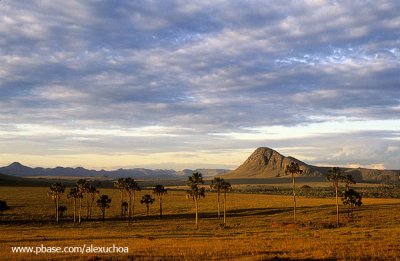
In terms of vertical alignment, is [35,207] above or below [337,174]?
below

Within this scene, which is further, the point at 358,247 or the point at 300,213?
the point at 300,213

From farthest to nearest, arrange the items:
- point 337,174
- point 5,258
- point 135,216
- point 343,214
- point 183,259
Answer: point 135,216 → point 343,214 → point 337,174 → point 5,258 → point 183,259

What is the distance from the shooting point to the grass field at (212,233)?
3888 cm

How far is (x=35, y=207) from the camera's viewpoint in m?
137

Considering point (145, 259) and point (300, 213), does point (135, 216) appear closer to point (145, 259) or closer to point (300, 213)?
point (300, 213)

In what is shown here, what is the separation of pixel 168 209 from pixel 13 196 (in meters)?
71.8

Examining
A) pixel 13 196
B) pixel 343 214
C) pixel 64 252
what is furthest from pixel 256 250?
pixel 13 196

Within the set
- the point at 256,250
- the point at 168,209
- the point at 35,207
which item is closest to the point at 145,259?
the point at 256,250

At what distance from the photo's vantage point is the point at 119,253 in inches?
1581

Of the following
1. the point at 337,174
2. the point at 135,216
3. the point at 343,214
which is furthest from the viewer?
the point at 135,216

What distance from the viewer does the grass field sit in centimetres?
3888

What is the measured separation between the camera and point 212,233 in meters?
69.5

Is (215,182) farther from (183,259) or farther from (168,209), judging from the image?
(183,259)

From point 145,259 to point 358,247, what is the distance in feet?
67.9
